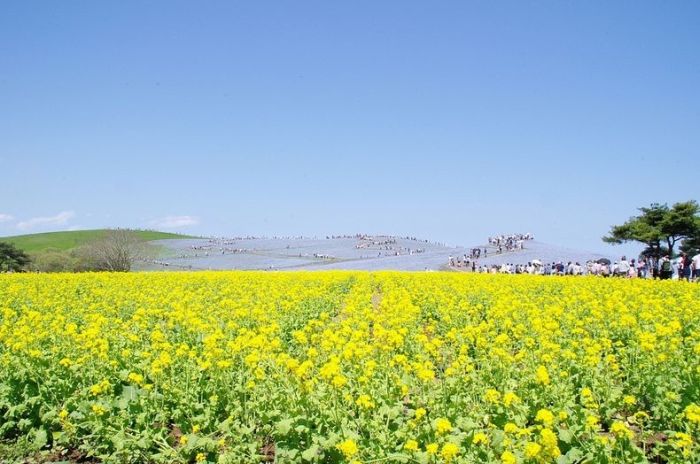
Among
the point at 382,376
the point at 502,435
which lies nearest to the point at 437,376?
the point at 382,376

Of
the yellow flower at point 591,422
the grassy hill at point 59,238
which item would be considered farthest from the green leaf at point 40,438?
the grassy hill at point 59,238

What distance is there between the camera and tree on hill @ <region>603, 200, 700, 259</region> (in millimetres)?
54531

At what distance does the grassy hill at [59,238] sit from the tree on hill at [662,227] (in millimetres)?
72404

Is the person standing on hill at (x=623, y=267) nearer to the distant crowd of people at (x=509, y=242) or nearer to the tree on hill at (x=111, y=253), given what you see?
the distant crowd of people at (x=509, y=242)

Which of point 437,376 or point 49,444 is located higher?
point 437,376

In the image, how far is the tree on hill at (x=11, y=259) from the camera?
59628mm

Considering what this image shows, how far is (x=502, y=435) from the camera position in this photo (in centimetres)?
512

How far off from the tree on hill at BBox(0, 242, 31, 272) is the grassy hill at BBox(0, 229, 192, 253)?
1376 inches

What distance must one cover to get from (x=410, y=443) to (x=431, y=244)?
250 feet

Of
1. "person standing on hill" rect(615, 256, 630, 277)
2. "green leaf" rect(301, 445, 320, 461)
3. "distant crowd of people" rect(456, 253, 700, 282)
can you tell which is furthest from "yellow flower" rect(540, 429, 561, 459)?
"person standing on hill" rect(615, 256, 630, 277)

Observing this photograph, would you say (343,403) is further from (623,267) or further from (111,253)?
(111,253)

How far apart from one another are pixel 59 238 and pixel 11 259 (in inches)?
1891

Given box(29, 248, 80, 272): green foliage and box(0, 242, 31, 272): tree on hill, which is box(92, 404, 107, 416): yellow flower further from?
box(0, 242, 31, 272): tree on hill

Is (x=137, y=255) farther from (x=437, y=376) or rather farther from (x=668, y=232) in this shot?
(x=437, y=376)
